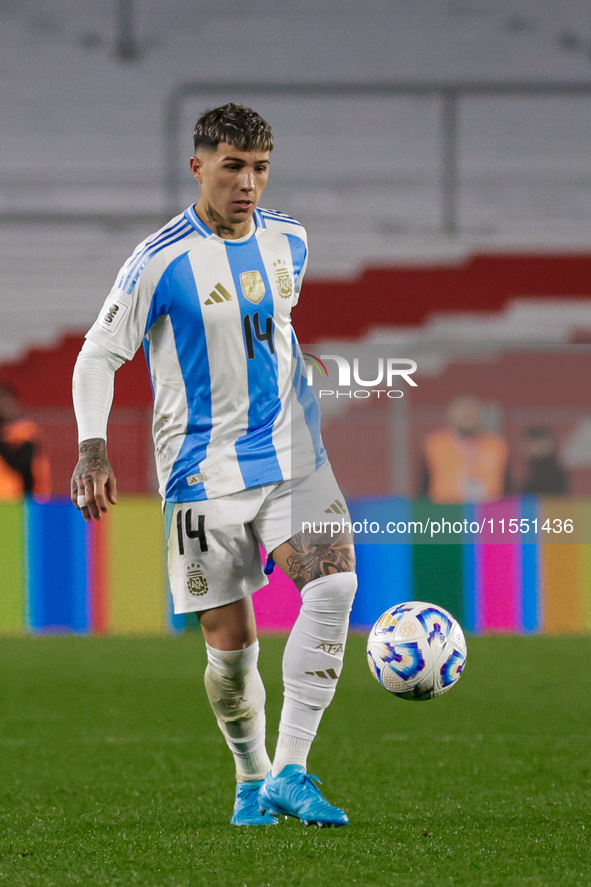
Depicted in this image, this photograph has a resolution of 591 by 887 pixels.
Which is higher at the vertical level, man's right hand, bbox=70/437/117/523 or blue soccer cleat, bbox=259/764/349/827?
man's right hand, bbox=70/437/117/523

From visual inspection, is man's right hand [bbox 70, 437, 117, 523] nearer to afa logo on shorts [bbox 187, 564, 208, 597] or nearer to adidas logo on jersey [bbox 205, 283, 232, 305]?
afa logo on shorts [bbox 187, 564, 208, 597]

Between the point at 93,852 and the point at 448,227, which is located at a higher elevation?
the point at 448,227

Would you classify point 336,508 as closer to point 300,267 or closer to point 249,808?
point 300,267

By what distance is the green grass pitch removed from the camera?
2693mm

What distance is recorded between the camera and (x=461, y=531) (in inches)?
335

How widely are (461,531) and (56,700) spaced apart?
3.56m

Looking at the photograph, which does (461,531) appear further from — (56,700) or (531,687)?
(56,700)

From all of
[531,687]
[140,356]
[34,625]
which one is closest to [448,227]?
[140,356]

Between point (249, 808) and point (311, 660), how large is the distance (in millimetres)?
451

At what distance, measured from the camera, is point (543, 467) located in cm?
922

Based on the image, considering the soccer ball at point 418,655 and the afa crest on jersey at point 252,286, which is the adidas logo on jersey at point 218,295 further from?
the soccer ball at point 418,655

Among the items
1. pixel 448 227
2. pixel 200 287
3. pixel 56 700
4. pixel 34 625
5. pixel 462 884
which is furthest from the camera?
pixel 448 227

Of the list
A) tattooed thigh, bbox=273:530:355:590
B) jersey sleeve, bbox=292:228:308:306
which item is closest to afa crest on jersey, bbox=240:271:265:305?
jersey sleeve, bbox=292:228:308:306

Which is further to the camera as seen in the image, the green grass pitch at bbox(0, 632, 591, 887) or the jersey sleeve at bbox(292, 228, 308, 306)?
the jersey sleeve at bbox(292, 228, 308, 306)
